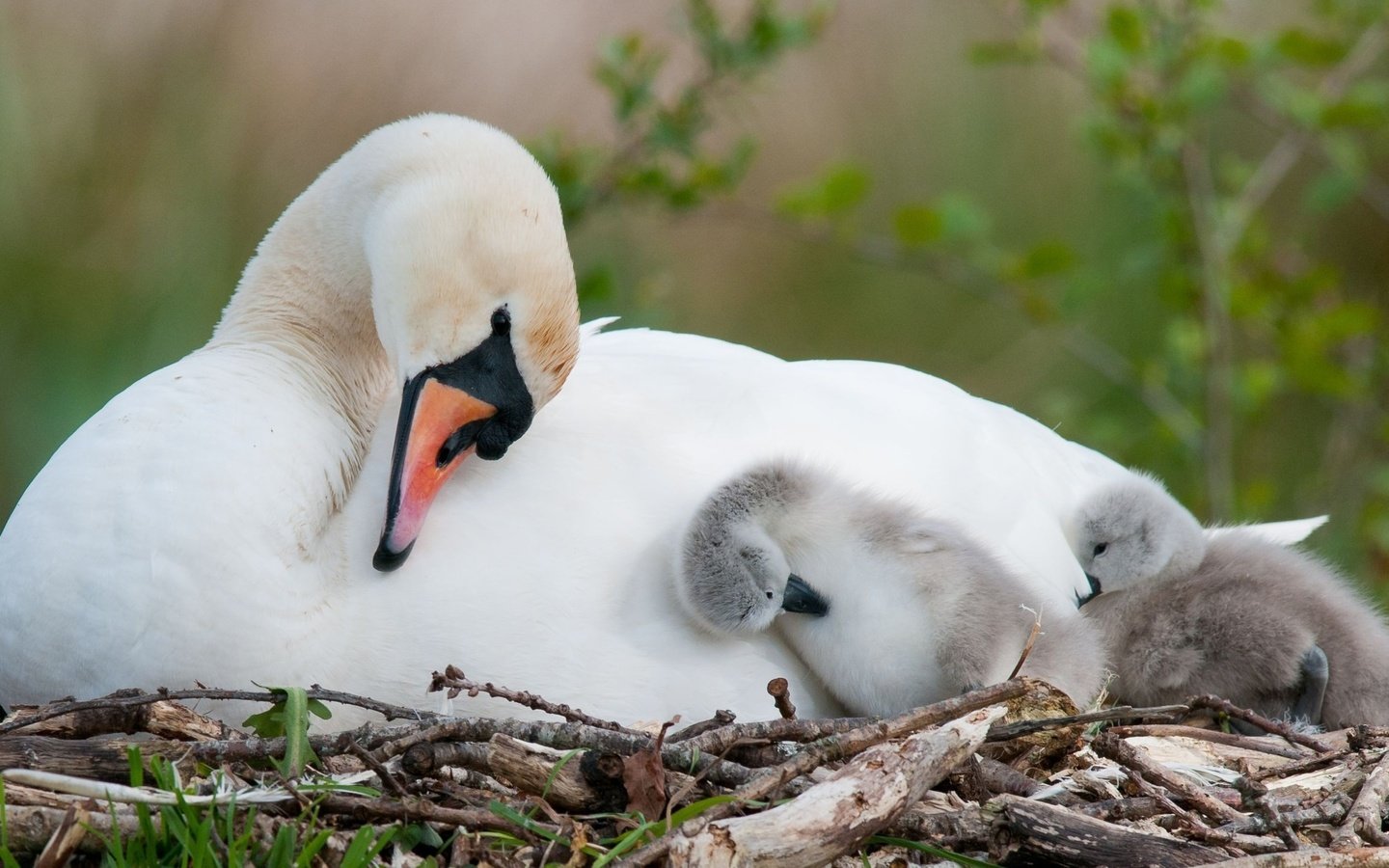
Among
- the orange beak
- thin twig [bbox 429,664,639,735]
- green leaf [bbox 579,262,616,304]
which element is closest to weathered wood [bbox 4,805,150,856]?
thin twig [bbox 429,664,639,735]

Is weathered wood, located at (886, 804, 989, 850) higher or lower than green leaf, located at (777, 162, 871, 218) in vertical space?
lower

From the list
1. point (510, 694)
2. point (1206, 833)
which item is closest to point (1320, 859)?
point (1206, 833)

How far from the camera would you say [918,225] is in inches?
217

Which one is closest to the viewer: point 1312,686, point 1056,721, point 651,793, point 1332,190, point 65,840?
point 65,840

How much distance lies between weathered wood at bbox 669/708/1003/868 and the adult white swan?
2.00 feet

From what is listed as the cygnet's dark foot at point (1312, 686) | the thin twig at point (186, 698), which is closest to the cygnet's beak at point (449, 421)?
the thin twig at point (186, 698)

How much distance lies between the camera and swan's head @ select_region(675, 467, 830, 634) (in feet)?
9.57

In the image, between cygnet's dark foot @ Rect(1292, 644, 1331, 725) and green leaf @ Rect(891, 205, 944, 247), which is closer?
cygnet's dark foot @ Rect(1292, 644, 1331, 725)

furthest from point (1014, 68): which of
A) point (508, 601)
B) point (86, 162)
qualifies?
point (508, 601)

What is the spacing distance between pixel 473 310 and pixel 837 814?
4.35 ft

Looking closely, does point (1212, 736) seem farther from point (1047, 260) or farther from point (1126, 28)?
point (1126, 28)

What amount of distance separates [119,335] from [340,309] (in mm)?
2719

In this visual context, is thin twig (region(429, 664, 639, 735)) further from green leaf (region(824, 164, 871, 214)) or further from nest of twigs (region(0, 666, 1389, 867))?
green leaf (region(824, 164, 871, 214))

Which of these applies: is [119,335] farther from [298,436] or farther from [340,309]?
[298,436]
